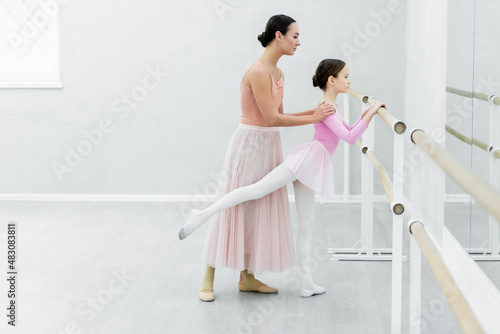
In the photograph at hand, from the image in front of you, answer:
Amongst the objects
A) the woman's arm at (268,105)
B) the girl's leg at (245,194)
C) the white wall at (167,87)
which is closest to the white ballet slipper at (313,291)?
the girl's leg at (245,194)

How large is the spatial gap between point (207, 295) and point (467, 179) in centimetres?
211

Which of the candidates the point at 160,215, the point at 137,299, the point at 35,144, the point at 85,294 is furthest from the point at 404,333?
the point at 35,144

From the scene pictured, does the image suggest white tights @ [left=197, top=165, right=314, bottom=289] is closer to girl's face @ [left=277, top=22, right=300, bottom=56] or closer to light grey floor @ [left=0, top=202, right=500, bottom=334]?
light grey floor @ [left=0, top=202, right=500, bottom=334]

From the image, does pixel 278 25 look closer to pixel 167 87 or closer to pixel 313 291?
pixel 313 291

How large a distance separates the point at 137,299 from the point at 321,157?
1.03 meters

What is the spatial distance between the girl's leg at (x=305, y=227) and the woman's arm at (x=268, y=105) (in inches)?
12.2

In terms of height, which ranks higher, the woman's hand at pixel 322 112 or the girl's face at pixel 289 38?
the girl's face at pixel 289 38

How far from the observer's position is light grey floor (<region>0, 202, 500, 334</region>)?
306 centimetres

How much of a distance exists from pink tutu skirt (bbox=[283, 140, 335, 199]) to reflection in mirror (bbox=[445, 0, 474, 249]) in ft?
1.74

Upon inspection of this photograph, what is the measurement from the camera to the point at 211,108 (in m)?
5.55

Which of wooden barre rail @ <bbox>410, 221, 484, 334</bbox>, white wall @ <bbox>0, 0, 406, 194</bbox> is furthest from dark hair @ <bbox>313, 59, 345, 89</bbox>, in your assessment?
white wall @ <bbox>0, 0, 406, 194</bbox>

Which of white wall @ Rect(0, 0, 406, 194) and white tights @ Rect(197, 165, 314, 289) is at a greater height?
white wall @ Rect(0, 0, 406, 194)

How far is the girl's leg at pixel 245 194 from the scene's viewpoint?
324 cm

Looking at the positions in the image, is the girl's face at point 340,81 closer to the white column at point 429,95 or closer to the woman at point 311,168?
the woman at point 311,168
